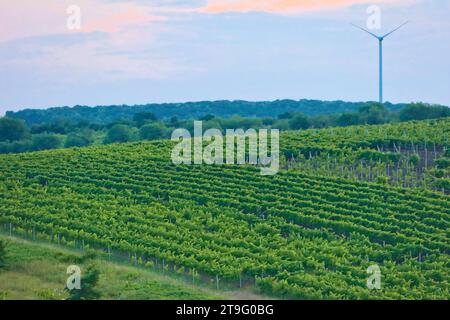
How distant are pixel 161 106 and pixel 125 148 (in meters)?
101

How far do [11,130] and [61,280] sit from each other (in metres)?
61.8


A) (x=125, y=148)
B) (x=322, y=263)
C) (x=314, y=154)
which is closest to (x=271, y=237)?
(x=322, y=263)

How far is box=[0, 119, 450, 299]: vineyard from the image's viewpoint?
27.9 m

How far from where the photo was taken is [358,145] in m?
47.6

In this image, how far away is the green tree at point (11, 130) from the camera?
85875 millimetres

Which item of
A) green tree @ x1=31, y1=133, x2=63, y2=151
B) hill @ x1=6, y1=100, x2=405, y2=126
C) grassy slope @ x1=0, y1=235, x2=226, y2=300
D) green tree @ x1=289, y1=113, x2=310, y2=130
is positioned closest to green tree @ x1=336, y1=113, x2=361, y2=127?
green tree @ x1=289, y1=113, x2=310, y2=130

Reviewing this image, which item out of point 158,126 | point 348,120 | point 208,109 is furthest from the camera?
point 208,109

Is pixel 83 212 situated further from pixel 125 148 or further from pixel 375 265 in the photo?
pixel 125 148

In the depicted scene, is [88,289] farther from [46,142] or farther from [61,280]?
[46,142]

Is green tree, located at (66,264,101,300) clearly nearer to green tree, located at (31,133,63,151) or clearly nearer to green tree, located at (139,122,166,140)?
green tree, located at (139,122,166,140)

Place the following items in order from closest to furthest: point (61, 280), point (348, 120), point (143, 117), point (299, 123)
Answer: point (61, 280) → point (348, 120) → point (299, 123) → point (143, 117)

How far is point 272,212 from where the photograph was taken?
3503 cm

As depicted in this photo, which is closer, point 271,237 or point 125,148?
point 271,237

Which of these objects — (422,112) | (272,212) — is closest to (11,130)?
(422,112)
